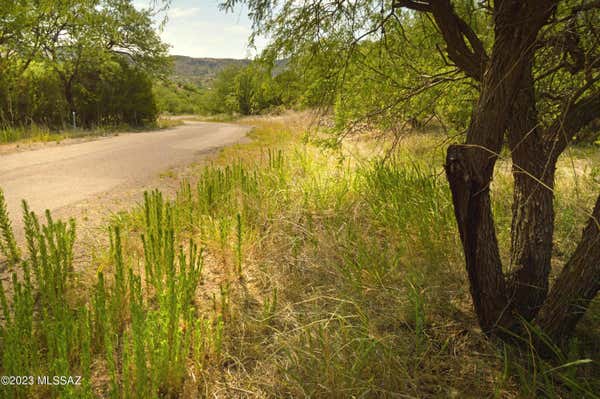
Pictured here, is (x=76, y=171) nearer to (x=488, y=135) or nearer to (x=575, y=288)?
(x=488, y=135)

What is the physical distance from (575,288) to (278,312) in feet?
5.35

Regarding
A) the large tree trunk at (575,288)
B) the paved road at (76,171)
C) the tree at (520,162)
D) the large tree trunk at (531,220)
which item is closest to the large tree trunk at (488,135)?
the tree at (520,162)

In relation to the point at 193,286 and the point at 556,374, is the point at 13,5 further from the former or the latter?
the point at 556,374

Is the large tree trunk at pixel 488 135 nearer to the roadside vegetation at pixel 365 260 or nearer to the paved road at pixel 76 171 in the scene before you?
the roadside vegetation at pixel 365 260

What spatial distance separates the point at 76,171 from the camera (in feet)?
19.6

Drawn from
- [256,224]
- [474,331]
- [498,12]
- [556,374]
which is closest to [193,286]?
[256,224]

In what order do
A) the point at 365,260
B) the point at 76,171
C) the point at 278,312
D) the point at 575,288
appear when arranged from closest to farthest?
the point at 575,288 < the point at 278,312 < the point at 365,260 < the point at 76,171

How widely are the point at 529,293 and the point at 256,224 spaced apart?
2437 mm

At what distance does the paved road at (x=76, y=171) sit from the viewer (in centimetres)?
432

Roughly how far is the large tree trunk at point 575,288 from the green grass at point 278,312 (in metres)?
0.15

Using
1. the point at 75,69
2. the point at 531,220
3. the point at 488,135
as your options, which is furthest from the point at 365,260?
the point at 75,69

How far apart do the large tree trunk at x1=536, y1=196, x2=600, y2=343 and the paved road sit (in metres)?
4.59

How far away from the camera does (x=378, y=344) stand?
187 centimetres

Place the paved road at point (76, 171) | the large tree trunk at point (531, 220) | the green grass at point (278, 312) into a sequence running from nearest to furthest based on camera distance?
1. the green grass at point (278, 312)
2. the large tree trunk at point (531, 220)
3. the paved road at point (76, 171)
